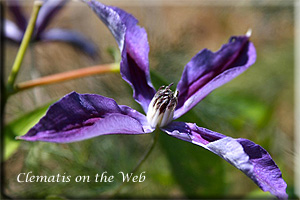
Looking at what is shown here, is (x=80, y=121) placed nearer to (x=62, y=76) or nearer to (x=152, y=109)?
(x=152, y=109)

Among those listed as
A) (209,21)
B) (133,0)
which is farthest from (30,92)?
(209,21)

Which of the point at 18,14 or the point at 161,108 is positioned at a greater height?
the point at 18,14

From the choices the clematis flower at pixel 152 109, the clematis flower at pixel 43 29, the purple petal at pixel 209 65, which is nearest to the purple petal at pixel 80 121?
the clematis flower at pixel 152 109

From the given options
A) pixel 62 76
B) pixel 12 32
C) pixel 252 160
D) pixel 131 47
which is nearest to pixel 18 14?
pixel 12 32

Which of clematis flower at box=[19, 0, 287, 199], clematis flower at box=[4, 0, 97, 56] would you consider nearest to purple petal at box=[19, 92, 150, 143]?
clematis flower at box=[19, 0, 287, 199]

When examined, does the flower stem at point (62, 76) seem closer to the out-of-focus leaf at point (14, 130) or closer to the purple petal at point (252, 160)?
the out-of-focus leaf at point (14, 130)

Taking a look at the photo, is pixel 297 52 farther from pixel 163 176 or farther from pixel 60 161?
pixel 60 161

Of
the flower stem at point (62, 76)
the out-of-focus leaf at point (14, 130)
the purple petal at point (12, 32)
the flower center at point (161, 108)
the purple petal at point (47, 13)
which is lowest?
the out-of-focus leaf at point (14, 130)
